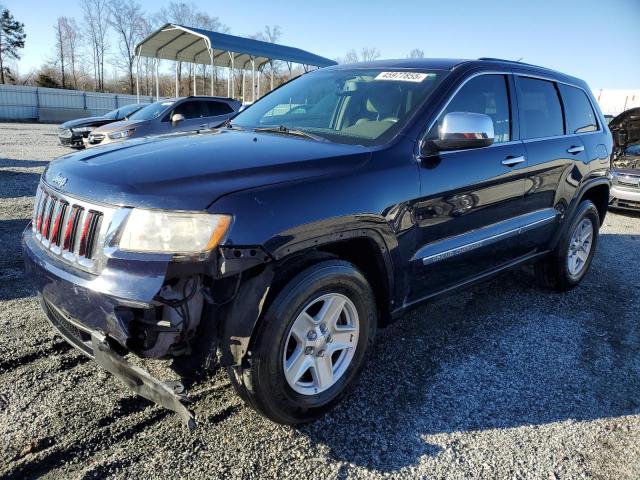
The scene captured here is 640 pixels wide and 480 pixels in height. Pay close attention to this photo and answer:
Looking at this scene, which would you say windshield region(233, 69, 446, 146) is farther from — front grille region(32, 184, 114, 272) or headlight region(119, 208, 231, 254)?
front grille region(32, 184, 114, 272)

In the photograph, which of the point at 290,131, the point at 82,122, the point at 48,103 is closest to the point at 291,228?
the point at 290,131

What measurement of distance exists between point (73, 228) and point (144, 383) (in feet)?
2.63

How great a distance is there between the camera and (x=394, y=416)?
2771 millimetres

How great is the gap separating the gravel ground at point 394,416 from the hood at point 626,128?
7012mm

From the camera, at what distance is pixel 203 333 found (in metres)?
2.25

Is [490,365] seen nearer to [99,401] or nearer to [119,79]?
[99,401]

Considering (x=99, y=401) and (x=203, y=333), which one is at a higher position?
(x=203, y=333)

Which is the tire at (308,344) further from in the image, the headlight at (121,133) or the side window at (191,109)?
the side window at (191,109)

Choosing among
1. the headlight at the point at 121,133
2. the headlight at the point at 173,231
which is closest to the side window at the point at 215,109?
the headlight at the point at 121,133

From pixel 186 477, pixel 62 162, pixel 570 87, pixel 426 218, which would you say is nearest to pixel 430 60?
pixel 426 218

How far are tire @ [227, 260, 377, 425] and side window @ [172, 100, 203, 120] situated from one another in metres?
11.5

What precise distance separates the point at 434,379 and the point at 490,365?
1.63ft

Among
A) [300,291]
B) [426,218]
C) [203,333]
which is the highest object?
[426,218]

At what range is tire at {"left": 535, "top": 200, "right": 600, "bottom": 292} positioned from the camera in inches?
180
